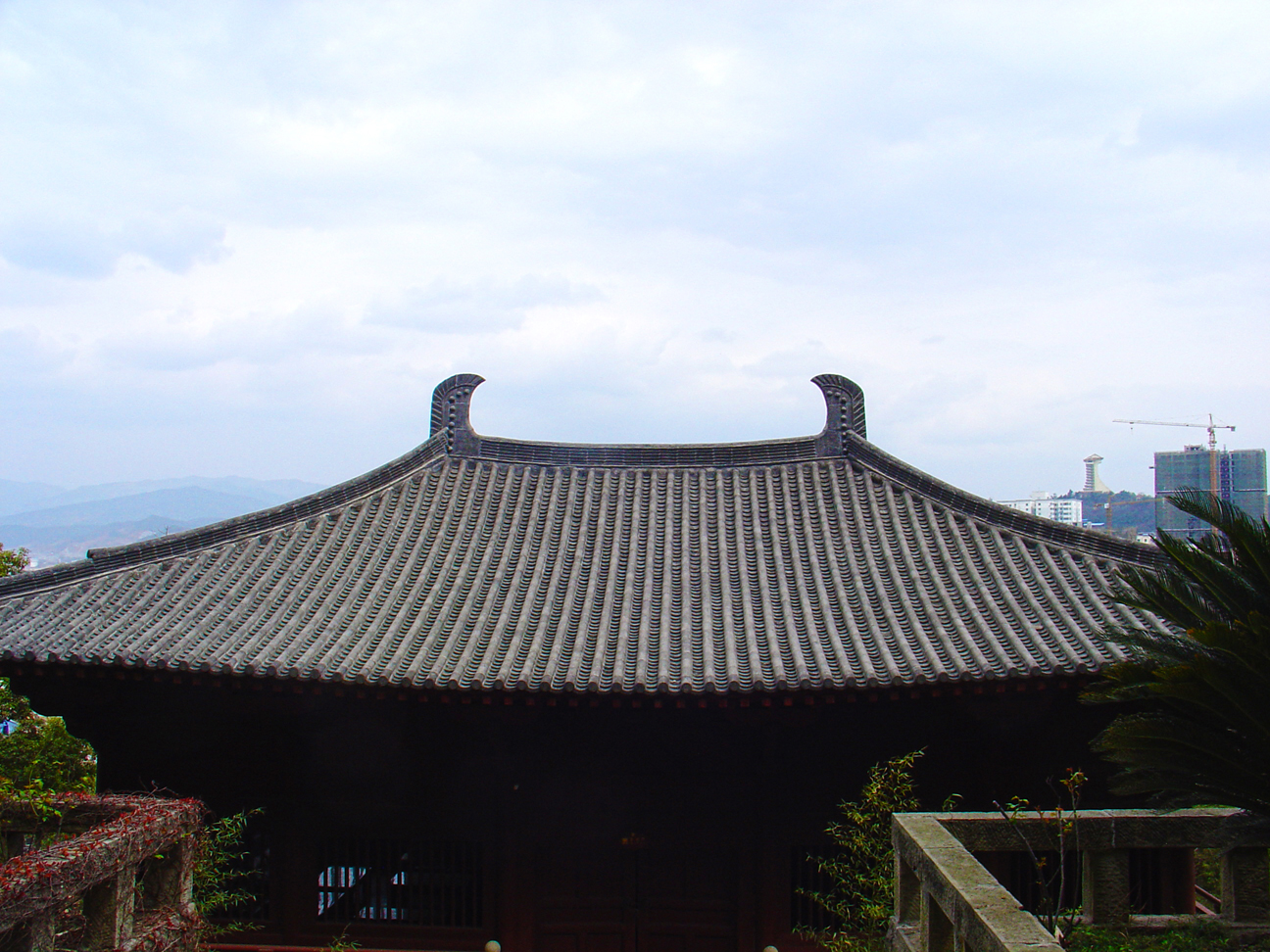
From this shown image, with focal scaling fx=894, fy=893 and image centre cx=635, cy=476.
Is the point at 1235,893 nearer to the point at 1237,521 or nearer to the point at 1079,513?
the point at 1237,521

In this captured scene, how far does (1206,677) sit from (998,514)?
6.25m

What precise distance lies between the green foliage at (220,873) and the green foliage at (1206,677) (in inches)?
281

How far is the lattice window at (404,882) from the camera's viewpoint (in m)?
9.65

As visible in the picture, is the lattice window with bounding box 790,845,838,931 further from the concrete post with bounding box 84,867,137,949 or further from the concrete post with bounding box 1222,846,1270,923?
the concrete post with bounding box 84,867,137,949

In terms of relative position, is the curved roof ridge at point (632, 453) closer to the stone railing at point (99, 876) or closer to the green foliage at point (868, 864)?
the green foliage at point (868, 864)

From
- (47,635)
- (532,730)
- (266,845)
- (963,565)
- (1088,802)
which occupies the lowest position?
(266,845)

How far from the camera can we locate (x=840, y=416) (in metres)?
12.8

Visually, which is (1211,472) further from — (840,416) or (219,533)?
(219,533)

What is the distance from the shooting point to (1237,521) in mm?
5219

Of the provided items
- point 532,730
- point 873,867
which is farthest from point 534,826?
A: point 873,867

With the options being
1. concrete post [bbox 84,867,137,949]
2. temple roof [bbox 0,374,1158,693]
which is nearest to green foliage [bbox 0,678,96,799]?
temple roof [bbox 0,374,1158,693]

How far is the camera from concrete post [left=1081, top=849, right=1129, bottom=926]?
5879mm

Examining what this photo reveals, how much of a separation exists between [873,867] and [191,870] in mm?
5543

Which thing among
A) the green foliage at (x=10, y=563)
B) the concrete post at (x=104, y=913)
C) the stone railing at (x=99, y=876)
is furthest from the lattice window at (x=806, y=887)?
the green foliage at (x=10, y=563)
